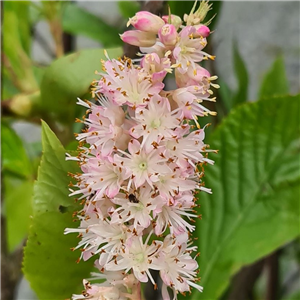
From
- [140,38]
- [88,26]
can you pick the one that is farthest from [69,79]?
[88,26]

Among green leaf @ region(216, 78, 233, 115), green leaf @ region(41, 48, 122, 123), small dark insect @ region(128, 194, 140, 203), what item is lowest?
small dark insect @ region(128, 194, 140, 203)

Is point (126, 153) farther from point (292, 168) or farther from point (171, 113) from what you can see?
point (292, 168)

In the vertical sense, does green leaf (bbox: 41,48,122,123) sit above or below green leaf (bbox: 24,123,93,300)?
above

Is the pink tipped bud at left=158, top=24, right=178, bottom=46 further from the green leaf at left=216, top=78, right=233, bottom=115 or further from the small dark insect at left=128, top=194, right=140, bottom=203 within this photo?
the green leaf at left=216, top=78, right=233, bottom=115

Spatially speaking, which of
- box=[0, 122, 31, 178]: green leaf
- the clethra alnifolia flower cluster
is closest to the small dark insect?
the clethra alnifolia flower cluster

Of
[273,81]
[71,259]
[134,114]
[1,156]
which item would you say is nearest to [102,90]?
[134,114]

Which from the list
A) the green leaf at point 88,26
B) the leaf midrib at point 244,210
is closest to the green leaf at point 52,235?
the leaf midrib at point 244,210

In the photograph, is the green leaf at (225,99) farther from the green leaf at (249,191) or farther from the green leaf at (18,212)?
the green leaf at (18,212)
